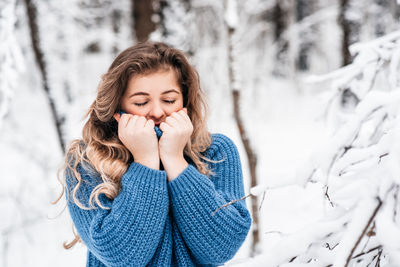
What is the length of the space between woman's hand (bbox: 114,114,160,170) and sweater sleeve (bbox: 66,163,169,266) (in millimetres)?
47

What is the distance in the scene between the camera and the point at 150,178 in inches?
50.5

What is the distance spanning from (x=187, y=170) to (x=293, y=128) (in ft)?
26.6

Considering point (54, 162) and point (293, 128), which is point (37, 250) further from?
point (293, 128)

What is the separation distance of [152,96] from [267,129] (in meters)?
7.98

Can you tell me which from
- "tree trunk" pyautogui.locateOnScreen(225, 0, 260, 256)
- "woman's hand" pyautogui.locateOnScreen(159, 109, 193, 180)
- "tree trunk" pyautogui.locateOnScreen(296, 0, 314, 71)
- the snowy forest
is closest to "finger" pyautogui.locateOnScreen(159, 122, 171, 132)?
"woman's hand" pyautogui.locateOnScreen(159, 109, 193, 180)

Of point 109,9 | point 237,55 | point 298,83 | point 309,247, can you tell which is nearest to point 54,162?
point 237,55

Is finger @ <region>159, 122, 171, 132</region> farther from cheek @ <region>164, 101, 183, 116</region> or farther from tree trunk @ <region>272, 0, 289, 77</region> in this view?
tree trunk @ <region>272, 0, 289, 77</region>

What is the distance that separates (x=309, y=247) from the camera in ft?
2.16

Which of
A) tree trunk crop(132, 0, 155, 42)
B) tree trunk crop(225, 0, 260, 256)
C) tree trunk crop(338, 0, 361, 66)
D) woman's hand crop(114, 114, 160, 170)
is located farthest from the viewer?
tree trunk crop(338, 0, 361, 66)

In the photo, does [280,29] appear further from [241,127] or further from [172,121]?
[172,121]

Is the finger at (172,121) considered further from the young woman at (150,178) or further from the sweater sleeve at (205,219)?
the sweater sleeve at (205,219)

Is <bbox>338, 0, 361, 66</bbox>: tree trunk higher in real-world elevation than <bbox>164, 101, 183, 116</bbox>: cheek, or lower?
higher

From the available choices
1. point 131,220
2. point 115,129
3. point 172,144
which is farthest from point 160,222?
point 115,129

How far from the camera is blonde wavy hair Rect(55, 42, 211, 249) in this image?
54.1 inches
